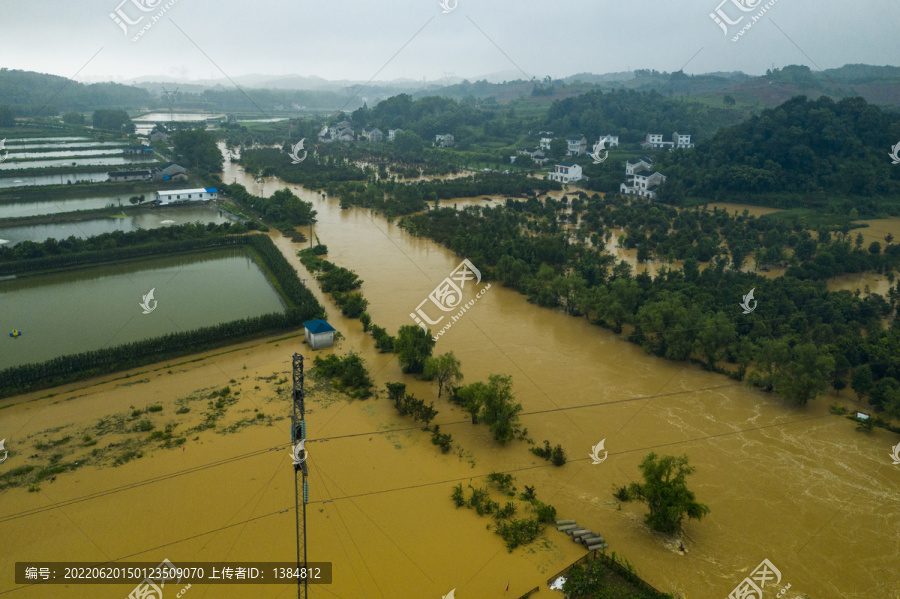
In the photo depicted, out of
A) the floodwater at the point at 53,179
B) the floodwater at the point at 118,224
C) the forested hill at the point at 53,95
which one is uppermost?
the forested hill at the point at 53,95

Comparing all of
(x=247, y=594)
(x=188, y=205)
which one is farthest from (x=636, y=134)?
Answer: (x=247, y=594)

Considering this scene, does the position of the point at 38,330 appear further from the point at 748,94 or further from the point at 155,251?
the point at 748,94

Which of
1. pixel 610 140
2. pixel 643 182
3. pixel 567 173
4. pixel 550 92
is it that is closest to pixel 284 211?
pixel 567 173

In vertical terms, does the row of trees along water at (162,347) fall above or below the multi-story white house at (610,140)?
below

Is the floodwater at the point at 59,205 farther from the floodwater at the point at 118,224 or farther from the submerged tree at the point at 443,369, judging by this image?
the submerged tree at the point at 443,369

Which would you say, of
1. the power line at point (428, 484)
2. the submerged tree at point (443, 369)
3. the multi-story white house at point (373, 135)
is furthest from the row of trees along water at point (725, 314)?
the multi-story white house at point (373, 135)

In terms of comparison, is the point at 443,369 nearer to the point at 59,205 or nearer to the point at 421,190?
the point at 421,190

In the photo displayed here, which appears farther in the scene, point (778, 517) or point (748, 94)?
point (748, 94)

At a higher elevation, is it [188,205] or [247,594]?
[188,205]
